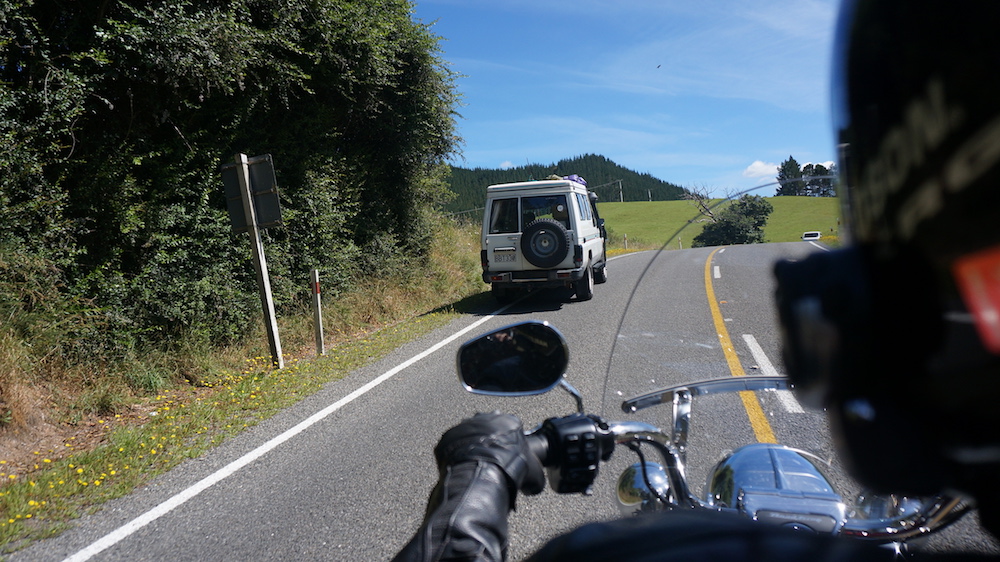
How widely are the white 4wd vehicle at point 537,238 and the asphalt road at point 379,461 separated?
3580mm

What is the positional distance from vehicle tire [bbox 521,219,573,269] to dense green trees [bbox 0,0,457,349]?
11.3 ft

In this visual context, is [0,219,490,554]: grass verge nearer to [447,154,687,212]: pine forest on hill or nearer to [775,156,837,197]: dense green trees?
[775,156,837,197]: dense green trees

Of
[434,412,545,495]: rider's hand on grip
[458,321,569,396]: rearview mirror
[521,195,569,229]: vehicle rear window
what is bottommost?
[434,412,545,495]: rider's hand on grip

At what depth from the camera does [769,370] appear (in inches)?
199

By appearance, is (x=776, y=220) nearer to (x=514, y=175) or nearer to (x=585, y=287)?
(x=585, y=287)

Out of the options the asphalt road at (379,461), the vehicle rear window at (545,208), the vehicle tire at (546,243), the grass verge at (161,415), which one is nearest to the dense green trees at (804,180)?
the asphalt road at (379,461)

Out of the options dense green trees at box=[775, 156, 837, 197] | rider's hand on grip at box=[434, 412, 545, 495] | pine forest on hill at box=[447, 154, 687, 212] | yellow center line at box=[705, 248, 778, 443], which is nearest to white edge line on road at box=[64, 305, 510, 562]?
rider's hand on grip at box=[434, 412, 545, 495]

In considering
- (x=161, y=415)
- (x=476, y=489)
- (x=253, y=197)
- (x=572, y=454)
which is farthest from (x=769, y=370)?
(x=253, y=197)

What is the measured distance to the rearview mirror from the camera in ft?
5.18

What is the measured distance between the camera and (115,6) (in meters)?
7.00

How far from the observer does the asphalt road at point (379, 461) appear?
310 cm

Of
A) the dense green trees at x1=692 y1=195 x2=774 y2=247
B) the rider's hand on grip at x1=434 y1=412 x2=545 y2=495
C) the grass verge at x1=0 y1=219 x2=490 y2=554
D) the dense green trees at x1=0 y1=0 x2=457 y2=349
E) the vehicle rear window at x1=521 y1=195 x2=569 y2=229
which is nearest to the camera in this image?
the rider's hand on grip at x1=434 y1=412 x2=545 y2=495

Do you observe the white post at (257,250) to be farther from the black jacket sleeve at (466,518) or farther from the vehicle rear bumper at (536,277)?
the black jacket sleeve at (466,518)

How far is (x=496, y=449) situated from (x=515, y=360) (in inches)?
16.1
